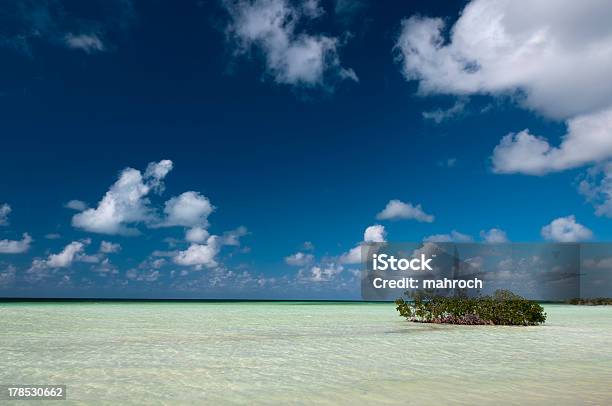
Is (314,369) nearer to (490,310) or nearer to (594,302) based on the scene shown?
(490,310)

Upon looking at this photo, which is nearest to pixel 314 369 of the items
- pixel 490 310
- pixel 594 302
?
pixel 490 310

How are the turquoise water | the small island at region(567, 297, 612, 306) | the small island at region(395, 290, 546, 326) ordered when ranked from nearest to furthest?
the turquoise water, the small island at region(395, 290, 546, 326), the small island at region(567, 297, 612, 306)

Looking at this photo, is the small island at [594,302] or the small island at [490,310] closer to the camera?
the small island at [490,310]

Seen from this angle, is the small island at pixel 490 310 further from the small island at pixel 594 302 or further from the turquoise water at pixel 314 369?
the small island at pixel 594 302

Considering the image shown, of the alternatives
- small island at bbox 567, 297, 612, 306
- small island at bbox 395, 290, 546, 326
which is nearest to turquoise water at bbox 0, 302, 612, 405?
small island at bbox 395, 290, 546, 326

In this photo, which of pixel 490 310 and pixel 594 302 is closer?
pixel 490 310

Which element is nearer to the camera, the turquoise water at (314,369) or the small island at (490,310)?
the turquoise water at (314,369)

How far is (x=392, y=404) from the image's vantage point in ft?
31.7

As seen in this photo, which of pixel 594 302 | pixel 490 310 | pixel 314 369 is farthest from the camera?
pixel 594 302

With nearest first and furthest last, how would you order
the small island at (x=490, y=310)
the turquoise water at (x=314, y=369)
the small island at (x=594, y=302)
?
1. the turquoise water at (x=314, y=369)
2. the small island at (x=490, y=310)
3. the small island at (x=594, y=302)

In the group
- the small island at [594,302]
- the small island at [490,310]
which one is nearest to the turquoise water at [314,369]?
the small island at [490,310]

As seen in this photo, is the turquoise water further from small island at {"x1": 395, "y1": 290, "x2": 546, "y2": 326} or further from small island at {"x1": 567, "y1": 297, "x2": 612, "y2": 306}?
small island at {"x1": 567, "y1": 297, "x2": 612, "y2": 306}

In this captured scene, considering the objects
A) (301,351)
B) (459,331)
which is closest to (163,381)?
(301,351)

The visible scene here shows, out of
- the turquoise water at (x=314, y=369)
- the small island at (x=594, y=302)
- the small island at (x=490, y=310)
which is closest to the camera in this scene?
the turquoise water at (x=314, y=369)
